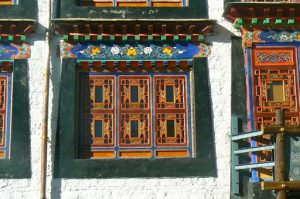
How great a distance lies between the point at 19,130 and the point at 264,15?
4.37m

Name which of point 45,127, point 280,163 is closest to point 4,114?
point 45,127

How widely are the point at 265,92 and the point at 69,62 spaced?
3.22m

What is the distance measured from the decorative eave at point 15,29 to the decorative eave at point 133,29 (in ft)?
1.35

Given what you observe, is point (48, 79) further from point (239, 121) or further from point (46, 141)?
point (239, 121)

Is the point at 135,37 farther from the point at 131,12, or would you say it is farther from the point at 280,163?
the point at 280,163

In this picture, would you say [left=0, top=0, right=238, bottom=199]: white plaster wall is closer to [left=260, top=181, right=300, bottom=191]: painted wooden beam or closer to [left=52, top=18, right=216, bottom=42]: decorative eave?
[left=52, top=18, right=216, bottom=42]: decorative eave

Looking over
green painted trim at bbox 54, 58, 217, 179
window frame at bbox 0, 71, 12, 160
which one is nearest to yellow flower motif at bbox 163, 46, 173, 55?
green painted trim at bbox 54, 58, 217, 179

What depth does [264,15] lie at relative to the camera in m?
9.47

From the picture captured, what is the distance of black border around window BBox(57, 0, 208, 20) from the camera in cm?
959

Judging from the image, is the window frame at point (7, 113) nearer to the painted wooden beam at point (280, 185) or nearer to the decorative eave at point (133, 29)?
the decorative eave at point (133, 29)

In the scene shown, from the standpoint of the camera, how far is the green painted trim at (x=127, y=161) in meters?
9.01

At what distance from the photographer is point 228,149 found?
920 cm

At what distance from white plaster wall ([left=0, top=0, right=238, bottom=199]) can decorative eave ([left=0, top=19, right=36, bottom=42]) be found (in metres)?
0.17

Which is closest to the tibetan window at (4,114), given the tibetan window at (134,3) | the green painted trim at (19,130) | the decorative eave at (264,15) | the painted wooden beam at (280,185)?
the green painted trim at (19,130)
